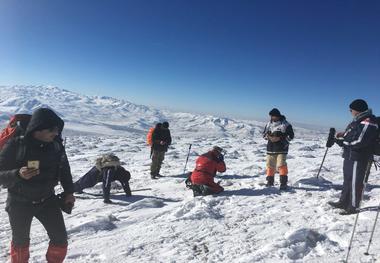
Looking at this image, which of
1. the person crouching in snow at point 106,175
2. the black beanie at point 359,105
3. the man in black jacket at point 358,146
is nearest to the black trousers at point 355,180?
the man in black jacket at point 358,146

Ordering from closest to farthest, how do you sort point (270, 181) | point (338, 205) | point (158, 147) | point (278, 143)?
point (338, 205) < point (278, 143) < point (270, 181) < point (158, 147)

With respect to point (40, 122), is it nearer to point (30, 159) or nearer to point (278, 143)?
point (30, 159)

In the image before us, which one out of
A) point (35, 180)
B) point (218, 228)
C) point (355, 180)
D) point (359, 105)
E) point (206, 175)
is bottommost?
point (218, 228)

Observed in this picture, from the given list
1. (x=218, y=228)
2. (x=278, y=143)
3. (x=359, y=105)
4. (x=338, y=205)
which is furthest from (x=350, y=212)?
(x=278, y=143)

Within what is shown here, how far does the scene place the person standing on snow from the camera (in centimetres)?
1000

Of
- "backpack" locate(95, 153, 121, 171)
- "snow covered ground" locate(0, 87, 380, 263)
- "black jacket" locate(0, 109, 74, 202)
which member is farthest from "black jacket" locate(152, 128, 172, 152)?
"black jacket" locate(0, 109, 74, 202)

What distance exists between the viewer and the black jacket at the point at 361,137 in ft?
22.9

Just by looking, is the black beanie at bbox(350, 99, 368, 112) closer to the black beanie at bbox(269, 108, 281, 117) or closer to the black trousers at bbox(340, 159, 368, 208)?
the black trousers at bbox(340, 159, 368, 208)

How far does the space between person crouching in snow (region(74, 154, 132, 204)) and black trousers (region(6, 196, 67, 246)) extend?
4.86 meters

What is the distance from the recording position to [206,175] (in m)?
9.54

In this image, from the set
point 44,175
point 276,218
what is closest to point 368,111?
point 276,218

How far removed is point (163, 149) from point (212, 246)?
7912mm

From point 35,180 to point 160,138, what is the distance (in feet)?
31.5

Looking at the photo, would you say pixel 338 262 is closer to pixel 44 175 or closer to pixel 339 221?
pixel 339 221
